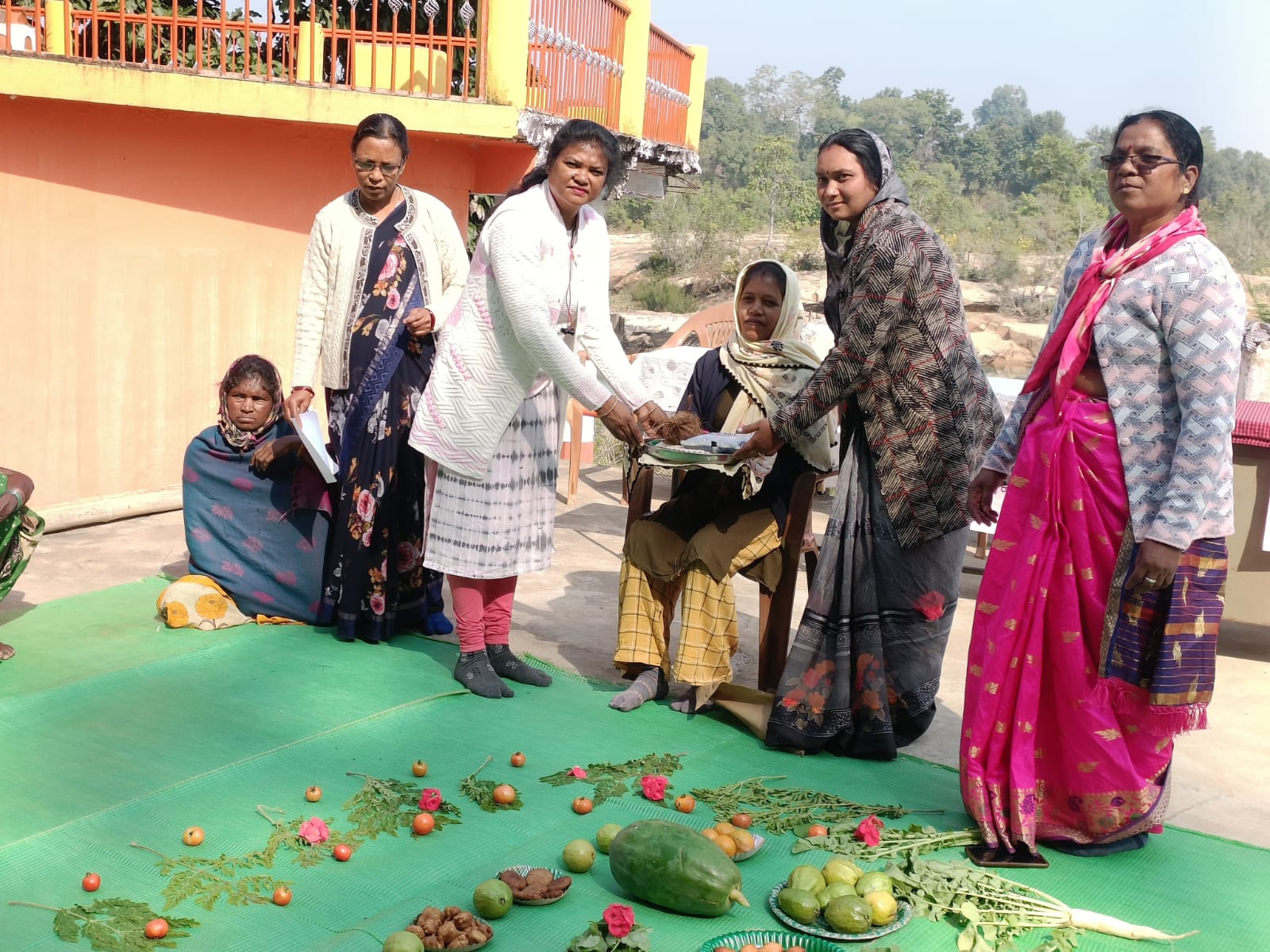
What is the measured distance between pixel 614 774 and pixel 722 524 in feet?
3.41

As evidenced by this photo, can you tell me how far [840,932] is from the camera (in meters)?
3.06

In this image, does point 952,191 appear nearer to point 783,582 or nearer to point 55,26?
point 55,26

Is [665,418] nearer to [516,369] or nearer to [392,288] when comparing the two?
[516,369]

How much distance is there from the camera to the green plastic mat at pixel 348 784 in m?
3.13

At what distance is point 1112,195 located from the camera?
10.9 ft

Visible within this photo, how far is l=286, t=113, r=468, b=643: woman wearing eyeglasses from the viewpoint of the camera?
508 centimetres

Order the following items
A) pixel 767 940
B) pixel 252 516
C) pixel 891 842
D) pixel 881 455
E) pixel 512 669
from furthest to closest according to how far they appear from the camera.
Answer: pixel 252 516
pixel 512 669
pixel 881 455
pixel 891 842
pixel 767 940

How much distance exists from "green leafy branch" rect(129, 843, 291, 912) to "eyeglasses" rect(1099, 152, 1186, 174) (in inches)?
112

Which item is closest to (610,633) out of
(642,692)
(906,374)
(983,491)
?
(642,692)

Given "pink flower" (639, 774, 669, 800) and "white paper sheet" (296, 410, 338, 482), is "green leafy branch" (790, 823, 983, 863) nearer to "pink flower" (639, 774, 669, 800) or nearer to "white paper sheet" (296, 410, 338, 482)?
"pink flower" (639, 774, 669, 800)

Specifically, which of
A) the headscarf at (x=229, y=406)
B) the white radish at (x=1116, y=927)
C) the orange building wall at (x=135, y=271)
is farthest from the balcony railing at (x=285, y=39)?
the white radish at (x=1116, y=927)

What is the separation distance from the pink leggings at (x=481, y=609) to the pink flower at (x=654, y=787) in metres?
1.15

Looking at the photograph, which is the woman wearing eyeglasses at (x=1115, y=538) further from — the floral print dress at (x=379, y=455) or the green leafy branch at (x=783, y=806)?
the floral print dress at (x=379, y=455)

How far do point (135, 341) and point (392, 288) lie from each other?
3154 mm
